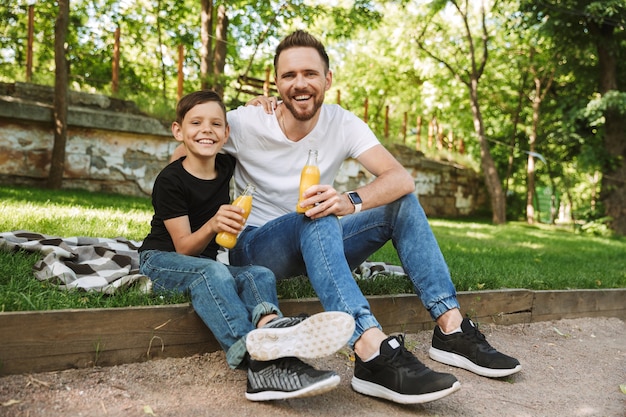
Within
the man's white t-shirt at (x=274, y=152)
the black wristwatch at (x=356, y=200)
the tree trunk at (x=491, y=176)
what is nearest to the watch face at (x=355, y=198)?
the black wristwatch at (x=356, y=200)

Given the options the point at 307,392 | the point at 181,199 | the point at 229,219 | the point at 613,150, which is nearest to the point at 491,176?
the point at 613,150

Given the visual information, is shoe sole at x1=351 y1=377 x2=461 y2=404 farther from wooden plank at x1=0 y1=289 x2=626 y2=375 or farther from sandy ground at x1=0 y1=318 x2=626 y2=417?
wooden plank at x1=0 y1=289 x2=626 y2=375

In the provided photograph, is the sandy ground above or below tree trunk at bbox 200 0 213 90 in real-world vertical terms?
below

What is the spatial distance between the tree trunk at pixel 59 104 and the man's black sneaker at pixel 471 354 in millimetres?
6302

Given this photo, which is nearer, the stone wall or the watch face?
the watch face

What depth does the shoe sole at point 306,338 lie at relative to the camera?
6.06 ft

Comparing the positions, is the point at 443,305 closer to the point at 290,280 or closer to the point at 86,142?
the point at 290,280

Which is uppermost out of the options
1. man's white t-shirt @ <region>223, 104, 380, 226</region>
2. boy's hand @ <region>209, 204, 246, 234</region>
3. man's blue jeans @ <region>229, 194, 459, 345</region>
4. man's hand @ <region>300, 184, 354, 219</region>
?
man's white t-shirt @ <region>223, 104, 380, 226</region>

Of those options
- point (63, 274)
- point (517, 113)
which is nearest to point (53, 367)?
point (63, 274)

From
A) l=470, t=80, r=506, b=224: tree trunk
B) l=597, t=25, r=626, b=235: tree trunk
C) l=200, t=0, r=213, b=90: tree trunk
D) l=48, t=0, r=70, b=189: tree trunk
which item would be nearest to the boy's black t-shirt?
l=48, t=0, r=70, b=189: tree trunk

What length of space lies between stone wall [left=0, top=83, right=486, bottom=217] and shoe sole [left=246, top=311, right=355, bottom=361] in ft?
22.0

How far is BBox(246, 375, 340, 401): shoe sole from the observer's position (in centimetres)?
186

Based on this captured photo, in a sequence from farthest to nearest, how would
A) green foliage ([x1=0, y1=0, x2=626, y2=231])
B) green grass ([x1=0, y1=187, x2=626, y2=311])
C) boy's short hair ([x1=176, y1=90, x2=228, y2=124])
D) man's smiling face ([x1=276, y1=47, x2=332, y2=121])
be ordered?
green foliage ([x1=0, y1=0, x2=626, y2=231]) → man's smiling face ([x1=276, y1=47, x2=332, y2=121]) → boy's short hair ([x1=176, y1=90, x2=228, y2=124]) → green grass ([x1=0, y1=187, x2=626, y2=311])

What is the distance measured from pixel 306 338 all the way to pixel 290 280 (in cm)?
119
